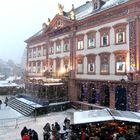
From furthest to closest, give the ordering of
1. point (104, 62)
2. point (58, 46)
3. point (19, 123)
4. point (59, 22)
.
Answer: point (58, 46), point (59, 22), point (104, 62), point (19, 123)

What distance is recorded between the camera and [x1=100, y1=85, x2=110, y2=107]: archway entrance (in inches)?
1165

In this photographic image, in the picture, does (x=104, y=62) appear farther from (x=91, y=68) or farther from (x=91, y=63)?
(x=91, y=68)

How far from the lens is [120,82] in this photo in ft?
88.8

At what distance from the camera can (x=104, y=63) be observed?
29734 millimetres

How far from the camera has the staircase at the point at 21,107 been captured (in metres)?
31.0

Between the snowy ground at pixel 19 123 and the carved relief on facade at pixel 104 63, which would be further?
the carved relief on facade at pixel 104 63

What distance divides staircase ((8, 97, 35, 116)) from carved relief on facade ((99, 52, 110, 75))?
9987 mm

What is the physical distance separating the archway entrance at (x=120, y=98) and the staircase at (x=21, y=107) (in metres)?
10.4

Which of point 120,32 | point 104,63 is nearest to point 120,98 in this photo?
point 104,63

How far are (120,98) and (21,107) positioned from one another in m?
14.4

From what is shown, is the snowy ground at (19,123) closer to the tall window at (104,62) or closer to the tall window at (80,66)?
the tall window at (80,66)

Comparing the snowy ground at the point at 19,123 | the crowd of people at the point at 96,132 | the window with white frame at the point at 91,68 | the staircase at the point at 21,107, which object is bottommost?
the snowy ground at the point at 19,123

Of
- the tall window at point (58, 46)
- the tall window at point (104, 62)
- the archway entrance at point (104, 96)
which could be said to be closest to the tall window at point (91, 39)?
the tall window at point (104, 62)

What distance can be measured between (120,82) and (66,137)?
10.9 m
